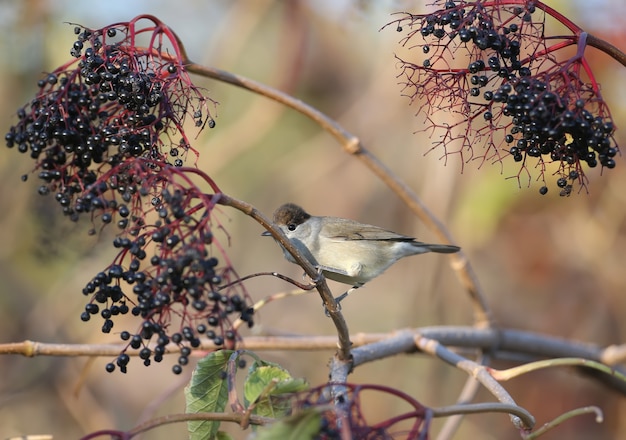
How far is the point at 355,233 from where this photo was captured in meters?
5.22

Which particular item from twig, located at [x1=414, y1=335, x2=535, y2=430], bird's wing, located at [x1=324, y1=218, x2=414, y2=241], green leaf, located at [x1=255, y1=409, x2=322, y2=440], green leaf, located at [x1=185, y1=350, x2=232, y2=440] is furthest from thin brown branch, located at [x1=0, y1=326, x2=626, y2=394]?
bird's wing, located at [x1=324, y1=218, x2=414, y2=241]

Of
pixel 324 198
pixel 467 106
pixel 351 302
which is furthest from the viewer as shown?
pixel 351 302

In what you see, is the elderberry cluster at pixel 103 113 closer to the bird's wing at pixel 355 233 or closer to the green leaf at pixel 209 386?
the green leaf at pixel 209 386

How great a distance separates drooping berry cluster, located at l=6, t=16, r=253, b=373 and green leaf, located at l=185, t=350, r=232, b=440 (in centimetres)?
7

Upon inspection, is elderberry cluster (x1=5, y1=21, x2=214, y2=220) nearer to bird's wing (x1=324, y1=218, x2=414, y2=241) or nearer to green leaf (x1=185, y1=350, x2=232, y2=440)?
green leaf (x1=185, y1=350, x2=232, y2=440)

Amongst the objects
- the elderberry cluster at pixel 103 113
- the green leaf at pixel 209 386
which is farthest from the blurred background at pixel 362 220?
the green leaf at pixel 209 386

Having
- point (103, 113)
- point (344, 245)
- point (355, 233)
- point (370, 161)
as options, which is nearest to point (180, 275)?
point (103, 113)

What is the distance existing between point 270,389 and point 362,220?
5244mm

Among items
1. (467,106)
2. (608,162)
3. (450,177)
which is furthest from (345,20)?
(608,162)

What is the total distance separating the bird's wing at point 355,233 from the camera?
16.8 ft

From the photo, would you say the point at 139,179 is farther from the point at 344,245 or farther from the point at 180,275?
the point at 344,245

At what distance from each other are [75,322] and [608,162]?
495 cm

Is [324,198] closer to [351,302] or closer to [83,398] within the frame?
[351,302]

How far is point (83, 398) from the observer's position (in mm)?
5945
